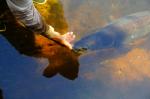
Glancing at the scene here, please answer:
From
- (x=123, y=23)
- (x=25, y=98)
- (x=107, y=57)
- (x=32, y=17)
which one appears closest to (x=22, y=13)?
(x=32, y=17)

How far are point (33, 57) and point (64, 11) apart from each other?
0.92m

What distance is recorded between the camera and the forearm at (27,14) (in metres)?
2.90

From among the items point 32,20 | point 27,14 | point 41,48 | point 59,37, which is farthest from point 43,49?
point 27,14

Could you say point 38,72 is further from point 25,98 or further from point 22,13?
point 22,13

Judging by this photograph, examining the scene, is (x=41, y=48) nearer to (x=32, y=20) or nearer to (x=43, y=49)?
(x=43, y=49)

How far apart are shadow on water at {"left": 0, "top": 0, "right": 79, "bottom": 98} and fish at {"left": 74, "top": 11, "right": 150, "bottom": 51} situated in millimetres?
195

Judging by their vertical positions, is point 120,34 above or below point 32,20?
below

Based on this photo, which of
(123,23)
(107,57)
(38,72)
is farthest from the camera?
→ (123,23)

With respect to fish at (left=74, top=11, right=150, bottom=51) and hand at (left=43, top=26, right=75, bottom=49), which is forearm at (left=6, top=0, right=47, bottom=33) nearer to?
hand at (left=43, top=26, right=75, bottom=49)

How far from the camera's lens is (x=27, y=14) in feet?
10.00

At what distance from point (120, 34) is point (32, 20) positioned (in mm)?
1047

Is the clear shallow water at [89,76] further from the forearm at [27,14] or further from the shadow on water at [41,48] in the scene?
the forearm at [27,14]

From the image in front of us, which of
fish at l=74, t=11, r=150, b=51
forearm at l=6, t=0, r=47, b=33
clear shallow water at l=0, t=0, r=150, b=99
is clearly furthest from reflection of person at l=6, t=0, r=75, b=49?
clear shallow water at l=0, t=0, r=150, b=99

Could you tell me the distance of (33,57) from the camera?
10.8 ft
